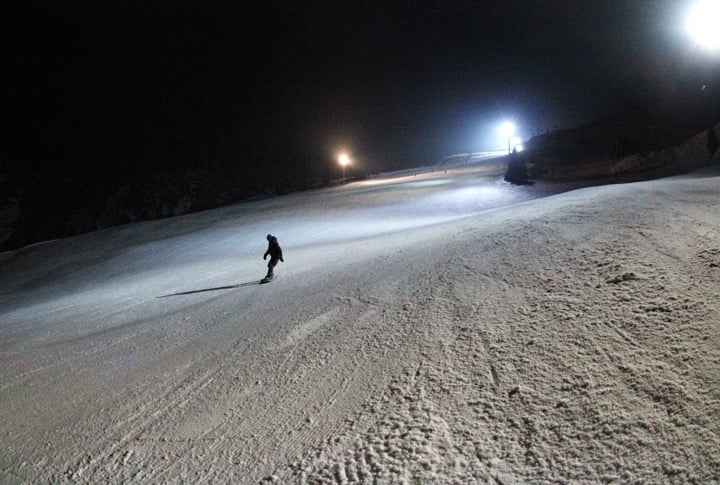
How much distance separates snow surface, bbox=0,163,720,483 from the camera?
8.30 feet

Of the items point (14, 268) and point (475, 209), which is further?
point (14, 268)

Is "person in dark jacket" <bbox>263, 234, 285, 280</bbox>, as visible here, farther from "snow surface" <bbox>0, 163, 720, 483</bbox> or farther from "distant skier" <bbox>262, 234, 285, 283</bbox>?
"snow surface" <bbox>0, 163, 720, 483</bbox>

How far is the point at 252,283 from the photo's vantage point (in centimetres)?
878

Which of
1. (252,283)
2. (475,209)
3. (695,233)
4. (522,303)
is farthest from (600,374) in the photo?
(475,209)

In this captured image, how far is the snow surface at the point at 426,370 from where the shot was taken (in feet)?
8.30

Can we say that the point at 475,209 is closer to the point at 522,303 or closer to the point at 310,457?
the point at 522,303

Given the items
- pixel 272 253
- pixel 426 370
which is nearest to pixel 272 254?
pixel 272 253

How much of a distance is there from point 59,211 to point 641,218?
53.8 meters

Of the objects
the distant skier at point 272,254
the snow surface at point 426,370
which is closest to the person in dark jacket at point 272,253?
the distant skier at point 272,254

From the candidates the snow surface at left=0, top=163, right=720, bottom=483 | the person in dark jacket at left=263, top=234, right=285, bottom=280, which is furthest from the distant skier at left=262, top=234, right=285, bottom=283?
the snow surface at left=0, top=163, right=720, bottom=483

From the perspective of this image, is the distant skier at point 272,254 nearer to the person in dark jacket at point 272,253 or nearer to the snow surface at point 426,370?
the person in dark jacket at point 272,253

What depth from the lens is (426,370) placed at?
11.7 ft

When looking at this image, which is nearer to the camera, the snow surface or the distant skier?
the snow surface

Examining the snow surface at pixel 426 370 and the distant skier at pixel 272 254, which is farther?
the distant skier at pixel 272 254
